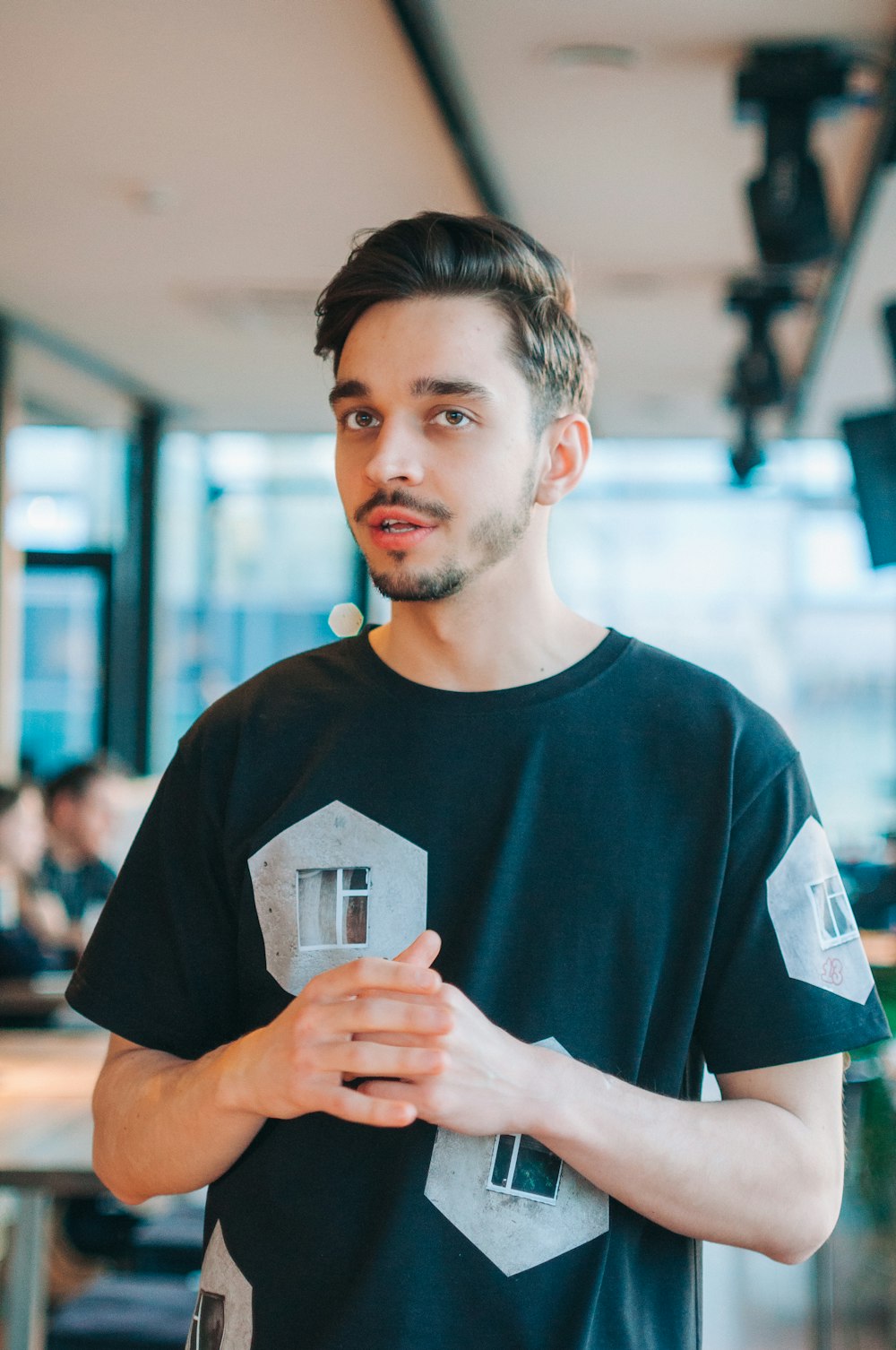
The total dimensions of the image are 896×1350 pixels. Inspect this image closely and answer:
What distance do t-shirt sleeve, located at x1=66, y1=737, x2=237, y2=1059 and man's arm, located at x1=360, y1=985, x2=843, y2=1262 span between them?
8.7 inches

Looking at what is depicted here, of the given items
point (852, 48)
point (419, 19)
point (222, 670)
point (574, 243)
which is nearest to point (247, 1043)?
point (419, 19)

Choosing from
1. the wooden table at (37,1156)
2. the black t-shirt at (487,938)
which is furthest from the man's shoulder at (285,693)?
the wooden table at (37,1156)

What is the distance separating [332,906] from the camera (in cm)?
106

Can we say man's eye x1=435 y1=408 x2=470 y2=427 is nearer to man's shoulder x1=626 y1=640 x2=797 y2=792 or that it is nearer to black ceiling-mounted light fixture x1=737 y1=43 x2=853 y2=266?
man's shoulder x1=626 y1=640 x2=797 y2=792

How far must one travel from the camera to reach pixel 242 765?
3.59 feet

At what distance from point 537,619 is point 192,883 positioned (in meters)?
0.35

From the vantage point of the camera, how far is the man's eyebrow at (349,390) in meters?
1.07

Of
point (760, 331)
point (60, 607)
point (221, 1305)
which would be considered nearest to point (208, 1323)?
point (221, 1305)

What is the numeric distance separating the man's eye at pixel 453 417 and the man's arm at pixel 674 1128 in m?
0.42

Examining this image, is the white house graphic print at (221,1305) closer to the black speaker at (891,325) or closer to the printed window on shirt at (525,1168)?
the printed window on shirt at (525,1168)

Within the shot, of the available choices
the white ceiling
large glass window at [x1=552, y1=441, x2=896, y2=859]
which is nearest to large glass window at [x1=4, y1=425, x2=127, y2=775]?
the white ceiling

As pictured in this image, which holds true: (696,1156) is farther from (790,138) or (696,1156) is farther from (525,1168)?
(790,138)

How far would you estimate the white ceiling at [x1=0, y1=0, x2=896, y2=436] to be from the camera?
11.6 ft

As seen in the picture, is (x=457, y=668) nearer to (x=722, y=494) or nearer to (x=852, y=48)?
(x=852, y=48)
